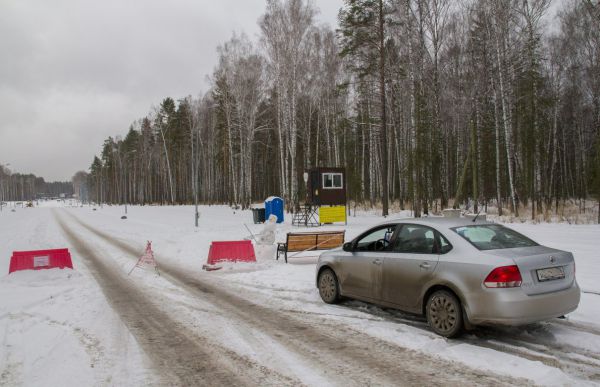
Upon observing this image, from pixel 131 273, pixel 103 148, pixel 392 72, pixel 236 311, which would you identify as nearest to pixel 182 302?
pixel 236 311

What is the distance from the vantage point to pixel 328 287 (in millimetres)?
7844

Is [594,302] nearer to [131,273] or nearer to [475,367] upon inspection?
[475,367]

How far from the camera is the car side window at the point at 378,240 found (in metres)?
6.76

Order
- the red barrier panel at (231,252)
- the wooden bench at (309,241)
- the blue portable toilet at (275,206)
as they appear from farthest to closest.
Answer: the blue portable toilet at (275,206), the wooden bench at (309,241), the red barrier panel at (231,252)

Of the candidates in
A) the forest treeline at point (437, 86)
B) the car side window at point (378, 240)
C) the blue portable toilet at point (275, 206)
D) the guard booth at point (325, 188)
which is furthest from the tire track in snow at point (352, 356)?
the blue portable toilet at point (275, 206)

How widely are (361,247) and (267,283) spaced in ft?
11.6

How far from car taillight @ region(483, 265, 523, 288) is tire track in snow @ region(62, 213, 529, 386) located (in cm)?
104

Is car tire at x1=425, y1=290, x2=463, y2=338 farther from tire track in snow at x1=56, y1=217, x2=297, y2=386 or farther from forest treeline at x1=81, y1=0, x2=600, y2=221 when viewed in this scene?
forest treeline at x1=81, y1=0, x2=600, y2=221

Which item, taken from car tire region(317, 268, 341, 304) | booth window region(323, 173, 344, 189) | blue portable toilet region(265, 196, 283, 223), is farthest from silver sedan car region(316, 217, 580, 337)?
blue portable toilet region(265, 196, 283, 223)

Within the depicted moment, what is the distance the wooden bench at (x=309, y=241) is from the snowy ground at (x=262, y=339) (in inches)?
107

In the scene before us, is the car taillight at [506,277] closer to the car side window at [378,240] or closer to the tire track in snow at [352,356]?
the tire track in snow at [352,356]

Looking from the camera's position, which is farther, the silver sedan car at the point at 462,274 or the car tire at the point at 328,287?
the car tire at the point at 328,287

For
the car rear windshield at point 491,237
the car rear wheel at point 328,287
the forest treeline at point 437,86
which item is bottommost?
the car rear wheel at point 328,287

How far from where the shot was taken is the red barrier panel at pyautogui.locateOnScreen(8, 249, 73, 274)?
423 inches
